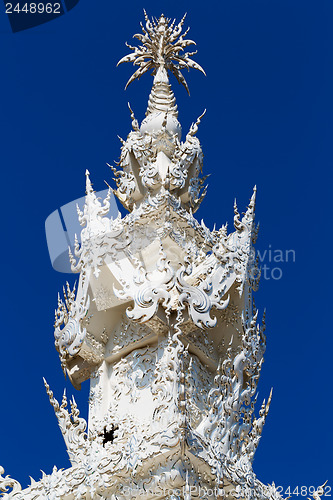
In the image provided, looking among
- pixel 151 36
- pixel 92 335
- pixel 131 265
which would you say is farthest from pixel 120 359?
pixel 151 36

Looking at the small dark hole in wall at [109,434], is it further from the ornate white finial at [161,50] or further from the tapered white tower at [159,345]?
the ornate white finial at [161,50]

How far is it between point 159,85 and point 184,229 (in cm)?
374

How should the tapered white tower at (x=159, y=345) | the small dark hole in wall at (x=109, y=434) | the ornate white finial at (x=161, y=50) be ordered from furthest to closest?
the ornate white finial at (x=161, y=50) → the small dark hole in wall at (x=109, y=434) → the tapered white tower at (x=159, y=345)

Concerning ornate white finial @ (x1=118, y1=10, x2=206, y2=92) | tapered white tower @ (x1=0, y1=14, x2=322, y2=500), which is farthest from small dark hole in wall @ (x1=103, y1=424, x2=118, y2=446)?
ornate white finial @ (x1=118, y1=10, x2=206, y2=92)

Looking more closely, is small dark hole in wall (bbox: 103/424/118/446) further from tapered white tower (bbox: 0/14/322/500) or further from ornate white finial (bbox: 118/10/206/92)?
ornate white finial (bbox: 118/10/206/92)

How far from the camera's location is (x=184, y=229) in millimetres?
14375

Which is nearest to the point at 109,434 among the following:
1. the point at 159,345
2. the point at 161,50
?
the point at 159,345

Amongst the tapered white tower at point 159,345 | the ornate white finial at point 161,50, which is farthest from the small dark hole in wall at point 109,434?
the ornate white finial at point 161,50

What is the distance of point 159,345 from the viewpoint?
12992 millimetres

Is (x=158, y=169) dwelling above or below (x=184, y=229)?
above

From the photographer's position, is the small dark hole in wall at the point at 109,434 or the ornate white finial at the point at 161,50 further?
the ornate white finial at the point at 161,50

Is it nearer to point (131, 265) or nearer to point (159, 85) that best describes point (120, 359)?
point (131, 265)

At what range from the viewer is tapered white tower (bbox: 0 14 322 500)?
1154 cm

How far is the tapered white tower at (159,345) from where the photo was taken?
11.5m
